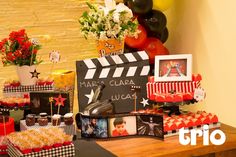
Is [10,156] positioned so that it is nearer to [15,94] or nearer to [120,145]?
[120,145]

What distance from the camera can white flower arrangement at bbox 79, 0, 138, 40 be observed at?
2.37 metres

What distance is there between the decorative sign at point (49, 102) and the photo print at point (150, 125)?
440 mm

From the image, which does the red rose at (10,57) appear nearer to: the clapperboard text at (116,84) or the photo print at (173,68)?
the clapperboard text at (116,84)

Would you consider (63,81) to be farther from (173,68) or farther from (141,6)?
(141,6)

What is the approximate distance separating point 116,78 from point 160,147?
69 centimetres

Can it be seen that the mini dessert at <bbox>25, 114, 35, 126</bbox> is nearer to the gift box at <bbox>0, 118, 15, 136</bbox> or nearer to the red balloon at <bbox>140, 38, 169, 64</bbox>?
the gift box at <bbox>0, 118, 15, 136</bbox>

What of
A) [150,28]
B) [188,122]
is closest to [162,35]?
[150,28]

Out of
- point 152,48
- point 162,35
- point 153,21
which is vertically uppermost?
point 153,21

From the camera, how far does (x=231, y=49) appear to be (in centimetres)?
302

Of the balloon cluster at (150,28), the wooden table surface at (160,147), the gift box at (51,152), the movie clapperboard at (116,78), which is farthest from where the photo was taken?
the balloon cluster at (150,28)

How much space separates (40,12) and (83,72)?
1548 mm

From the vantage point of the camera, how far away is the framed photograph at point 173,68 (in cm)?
204

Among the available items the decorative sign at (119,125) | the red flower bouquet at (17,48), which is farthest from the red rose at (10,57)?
the decorative sign at (119,125)

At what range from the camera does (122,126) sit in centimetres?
190
